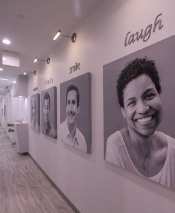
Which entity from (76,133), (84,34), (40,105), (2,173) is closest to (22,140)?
(2,173)

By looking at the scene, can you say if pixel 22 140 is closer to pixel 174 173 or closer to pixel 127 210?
pixel 127 210

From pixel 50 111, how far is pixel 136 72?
8.92 ft

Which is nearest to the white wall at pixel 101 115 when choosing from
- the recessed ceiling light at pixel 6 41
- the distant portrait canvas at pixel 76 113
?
the distant portrait canvas at pixel 76 113

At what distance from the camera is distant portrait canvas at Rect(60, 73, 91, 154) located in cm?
263

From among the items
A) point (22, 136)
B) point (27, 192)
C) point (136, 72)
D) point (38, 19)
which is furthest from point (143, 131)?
point (22, 136)

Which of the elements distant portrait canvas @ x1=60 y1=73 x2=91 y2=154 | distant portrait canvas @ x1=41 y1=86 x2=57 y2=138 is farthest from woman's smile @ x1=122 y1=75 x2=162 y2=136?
distant portrait canvas @ x1=41 y1=86 x2=57 y2=138

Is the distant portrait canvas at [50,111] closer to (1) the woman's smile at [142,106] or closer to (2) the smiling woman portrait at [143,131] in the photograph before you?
(2) the smiling woman portrait at [143,131]

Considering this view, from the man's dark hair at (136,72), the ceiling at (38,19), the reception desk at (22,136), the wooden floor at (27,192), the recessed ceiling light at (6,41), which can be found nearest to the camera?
the man's dark hair at (136,72)

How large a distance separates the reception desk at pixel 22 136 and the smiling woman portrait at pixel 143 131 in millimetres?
5838

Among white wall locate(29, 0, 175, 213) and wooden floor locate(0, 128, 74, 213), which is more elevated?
white wall locate(29, 0, 175, 213)

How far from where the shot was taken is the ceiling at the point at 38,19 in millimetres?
2545

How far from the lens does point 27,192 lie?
3.98m

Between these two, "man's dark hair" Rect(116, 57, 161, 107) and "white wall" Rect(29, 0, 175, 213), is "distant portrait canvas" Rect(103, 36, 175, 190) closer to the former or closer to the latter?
"man's dark hair" Rect(116, 57, 161, 107)

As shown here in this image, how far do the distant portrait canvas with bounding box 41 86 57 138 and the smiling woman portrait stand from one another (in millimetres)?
2111
